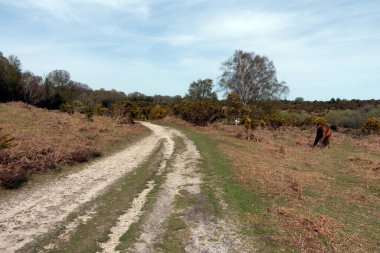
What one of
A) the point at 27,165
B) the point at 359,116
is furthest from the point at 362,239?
the point at 359,116

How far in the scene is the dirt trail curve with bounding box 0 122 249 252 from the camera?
5895 millimetres

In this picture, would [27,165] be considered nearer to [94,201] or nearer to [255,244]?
[94,201]

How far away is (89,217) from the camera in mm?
7062

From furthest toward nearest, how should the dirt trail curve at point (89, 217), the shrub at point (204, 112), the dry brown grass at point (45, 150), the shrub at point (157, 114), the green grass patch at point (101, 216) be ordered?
1. the shrub at point (157, 114)
2. the shrub at point (204, 112)
3. the dry brown grass at point (45, 150)
4. the dirt trail curve at point (89, 217)
5. the green grass patch at point (101, 216)

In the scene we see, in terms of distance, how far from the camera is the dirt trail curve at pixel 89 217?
5.89m

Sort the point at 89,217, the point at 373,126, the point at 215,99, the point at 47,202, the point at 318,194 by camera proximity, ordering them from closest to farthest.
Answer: the point at 89,217, the point at 47,202, the point at 318,194, the point at 373,126, the point at 215,99

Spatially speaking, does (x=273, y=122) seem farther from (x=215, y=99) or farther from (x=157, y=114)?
(x=157, y=114)

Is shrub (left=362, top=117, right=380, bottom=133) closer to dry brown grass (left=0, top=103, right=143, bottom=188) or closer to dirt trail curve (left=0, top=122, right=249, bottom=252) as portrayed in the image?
dry brown grass (left=0, top=103, right=143, bottom=188)

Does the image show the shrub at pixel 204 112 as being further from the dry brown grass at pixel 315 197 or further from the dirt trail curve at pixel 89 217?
the dirt trail curve at pixel 89 217

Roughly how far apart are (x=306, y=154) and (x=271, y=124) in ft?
68.7

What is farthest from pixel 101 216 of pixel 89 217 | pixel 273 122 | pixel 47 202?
pixel 273 122

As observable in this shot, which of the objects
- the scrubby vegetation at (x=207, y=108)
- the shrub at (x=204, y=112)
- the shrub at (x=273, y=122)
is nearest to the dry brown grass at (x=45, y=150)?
the scrubby vegetation at (x=207, y=108)

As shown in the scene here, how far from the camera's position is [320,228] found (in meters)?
6.69

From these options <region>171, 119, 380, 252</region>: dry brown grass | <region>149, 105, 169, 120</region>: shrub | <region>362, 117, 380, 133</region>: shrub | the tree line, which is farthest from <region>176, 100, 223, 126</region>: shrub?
<region>171, 119, 380, 252</region>: dry brown grass
